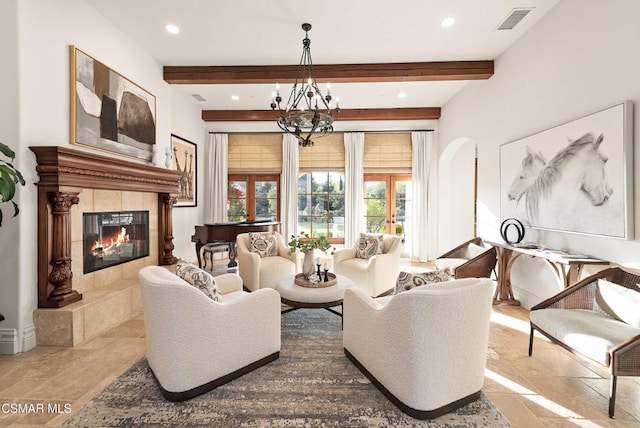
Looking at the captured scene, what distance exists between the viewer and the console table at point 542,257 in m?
2.70

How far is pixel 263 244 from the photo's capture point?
443 cm

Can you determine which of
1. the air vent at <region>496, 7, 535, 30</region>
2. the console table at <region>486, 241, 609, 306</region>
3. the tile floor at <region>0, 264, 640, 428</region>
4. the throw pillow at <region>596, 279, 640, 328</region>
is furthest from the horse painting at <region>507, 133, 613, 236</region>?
the air vent at <region>496, 7, 535, 30</region>

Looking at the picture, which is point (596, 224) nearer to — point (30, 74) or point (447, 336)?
point (447, 336)

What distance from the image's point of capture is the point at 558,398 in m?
1.99

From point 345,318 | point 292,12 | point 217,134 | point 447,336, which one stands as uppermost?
point 292,12

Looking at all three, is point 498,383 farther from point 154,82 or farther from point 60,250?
point 154,82

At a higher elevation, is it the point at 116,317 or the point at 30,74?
the point at 30,74

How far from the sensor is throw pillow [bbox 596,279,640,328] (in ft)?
6.61

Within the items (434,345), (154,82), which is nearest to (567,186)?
(434,345)

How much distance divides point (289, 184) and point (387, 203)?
2347 millimetres

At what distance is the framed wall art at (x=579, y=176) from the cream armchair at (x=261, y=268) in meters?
3.18

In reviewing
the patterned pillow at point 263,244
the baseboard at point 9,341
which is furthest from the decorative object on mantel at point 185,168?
the baseboard at point 9,341

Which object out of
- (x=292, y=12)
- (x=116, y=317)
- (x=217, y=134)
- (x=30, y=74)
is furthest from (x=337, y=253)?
(x=217, y=134)

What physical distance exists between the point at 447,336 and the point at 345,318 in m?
0.91
